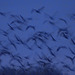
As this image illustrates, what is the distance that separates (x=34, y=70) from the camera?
128 inches

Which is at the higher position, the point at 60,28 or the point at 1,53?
the point at 60,28

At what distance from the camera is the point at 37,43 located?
3.30 meters

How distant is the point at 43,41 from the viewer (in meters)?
3.29

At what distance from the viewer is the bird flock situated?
3.21m

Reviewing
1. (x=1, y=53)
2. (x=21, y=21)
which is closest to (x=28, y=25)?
(x=21, y=21)

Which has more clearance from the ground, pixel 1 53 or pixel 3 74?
pixel 1 53

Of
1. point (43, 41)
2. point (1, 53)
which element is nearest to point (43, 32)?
point (43, 41)

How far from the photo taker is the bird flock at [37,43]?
10.5 ft

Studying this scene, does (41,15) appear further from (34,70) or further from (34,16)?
(34,70)

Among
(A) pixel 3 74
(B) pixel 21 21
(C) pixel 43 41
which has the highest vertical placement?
(B) pixel 21 21

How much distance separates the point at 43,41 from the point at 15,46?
0.39m

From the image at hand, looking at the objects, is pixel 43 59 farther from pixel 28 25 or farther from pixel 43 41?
pixel 28 25

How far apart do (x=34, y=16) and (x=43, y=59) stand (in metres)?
0.60

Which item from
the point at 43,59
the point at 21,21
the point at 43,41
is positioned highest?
the point at 21,21
